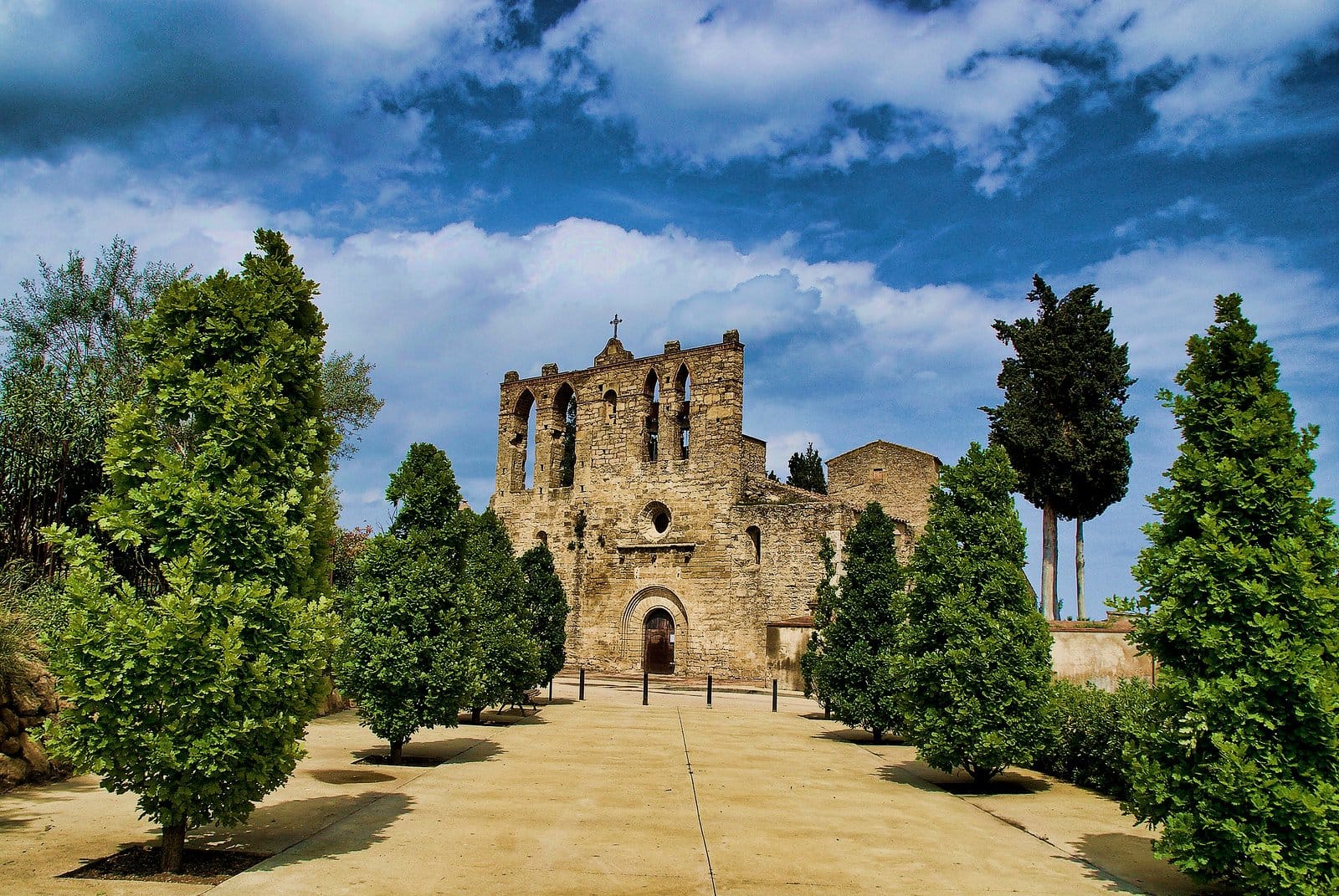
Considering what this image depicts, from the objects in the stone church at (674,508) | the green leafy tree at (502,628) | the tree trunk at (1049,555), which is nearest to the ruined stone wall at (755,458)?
the stone church at (674,508)

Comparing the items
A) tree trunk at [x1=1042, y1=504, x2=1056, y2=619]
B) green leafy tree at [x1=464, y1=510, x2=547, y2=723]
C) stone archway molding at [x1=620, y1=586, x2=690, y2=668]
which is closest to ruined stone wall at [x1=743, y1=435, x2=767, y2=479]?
stone archway molding at [x1=620, y1=586, x2=690, y2=668]

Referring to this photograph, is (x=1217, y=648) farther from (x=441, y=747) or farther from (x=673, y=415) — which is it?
(x=673, y=415)

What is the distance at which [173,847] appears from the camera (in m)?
5.95

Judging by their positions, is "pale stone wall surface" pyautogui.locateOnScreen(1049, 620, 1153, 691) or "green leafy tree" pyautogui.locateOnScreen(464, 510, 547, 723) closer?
"pale stone wall surface" pyautogui.locateOnScreen(1049, 620, 1153, 691)

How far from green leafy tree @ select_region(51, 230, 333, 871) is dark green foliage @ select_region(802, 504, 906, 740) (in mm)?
9594

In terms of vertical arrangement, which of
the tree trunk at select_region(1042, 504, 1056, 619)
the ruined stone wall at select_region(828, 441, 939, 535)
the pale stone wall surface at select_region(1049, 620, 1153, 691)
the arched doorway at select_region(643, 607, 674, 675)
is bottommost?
the arched doorway at select_region(643, 607, 674, 675)

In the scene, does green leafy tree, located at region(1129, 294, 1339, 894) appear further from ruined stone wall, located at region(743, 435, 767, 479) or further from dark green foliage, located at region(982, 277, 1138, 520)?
ruined stone wall, located at region(743, 435, 767, 479)

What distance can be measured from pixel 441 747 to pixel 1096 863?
29.7 ft

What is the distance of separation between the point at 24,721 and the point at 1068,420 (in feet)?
80.8

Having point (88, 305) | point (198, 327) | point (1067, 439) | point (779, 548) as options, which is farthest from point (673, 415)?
point (198, 327)

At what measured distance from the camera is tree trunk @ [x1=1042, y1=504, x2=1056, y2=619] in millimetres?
24016

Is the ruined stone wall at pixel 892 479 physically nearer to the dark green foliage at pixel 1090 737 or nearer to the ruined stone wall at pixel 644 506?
the ruined stone wall at pixel 644 506

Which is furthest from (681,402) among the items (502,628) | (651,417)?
(502,628)

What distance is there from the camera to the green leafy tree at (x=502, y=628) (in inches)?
592
